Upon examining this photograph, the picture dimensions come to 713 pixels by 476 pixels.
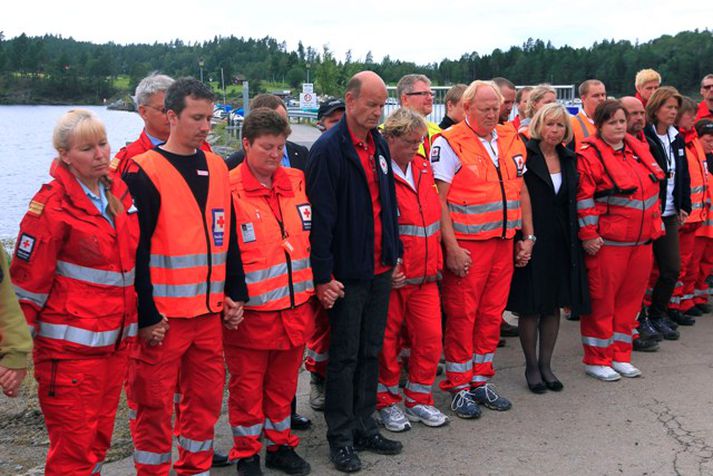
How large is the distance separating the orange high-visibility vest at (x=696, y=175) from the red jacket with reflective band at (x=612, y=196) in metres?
1.61

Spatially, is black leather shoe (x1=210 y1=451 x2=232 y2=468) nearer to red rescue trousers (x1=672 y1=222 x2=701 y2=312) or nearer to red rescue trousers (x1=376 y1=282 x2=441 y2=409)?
red rescue trousers (x1=376 y1=282 x2=441 y2=409)

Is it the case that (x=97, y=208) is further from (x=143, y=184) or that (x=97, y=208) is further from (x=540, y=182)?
(x=540, y=182)

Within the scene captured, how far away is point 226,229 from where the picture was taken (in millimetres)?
3797

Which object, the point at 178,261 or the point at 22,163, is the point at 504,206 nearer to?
the point at 178,261

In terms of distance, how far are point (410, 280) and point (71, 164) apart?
228 cm

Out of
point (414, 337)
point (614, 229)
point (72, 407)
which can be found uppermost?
point (614, 229)

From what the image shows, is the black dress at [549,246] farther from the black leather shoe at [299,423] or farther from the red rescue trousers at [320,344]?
the black leather shoe at [299,423]

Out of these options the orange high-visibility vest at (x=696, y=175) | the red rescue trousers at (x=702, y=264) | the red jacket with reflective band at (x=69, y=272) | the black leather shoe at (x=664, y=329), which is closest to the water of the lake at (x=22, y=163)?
the red jacket with reflective band at (x=69, y=272)

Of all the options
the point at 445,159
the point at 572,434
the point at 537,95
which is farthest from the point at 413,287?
the point at 537,95

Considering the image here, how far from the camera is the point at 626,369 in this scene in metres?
5.95

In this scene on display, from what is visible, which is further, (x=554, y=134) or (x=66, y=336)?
(x=554, y=134)

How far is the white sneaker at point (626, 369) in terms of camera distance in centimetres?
592

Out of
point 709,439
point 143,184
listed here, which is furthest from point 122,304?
point 709,439

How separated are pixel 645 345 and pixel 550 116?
8.33 ft
